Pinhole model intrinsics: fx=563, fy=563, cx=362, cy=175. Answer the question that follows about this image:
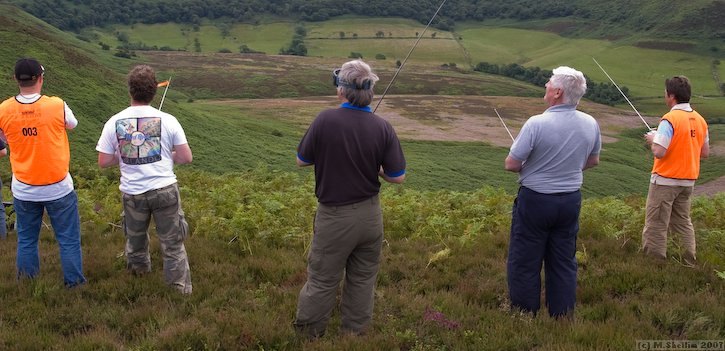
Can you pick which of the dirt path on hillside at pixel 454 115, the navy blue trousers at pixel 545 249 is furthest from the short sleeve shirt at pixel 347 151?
the dirt path on hillside at pixel 454 115

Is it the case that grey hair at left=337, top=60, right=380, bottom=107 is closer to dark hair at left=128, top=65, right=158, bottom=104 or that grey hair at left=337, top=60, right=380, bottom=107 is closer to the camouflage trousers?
dark hair at left=128, top=65, right=158, bottom=104

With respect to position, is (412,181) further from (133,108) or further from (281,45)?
(281,45)

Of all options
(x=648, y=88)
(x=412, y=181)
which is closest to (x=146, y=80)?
(x=412, y=181)

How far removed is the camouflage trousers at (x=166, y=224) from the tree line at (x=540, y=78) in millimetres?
107300

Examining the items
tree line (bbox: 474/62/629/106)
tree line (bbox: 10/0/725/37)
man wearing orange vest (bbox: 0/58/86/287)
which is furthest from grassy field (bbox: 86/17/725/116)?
man wearing orange vest (bbox: 0/58/86/287)

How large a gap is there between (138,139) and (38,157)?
1169mm

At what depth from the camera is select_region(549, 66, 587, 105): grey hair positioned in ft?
19.0

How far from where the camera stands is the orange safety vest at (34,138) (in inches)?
245

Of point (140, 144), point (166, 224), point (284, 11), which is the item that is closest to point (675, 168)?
point (166, 224)

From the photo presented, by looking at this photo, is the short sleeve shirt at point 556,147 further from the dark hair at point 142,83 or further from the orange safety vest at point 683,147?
the dark hair at point 142,83

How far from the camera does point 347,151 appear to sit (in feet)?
17.2

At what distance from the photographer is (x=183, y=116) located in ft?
117

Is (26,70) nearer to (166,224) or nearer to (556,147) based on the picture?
(166,224)

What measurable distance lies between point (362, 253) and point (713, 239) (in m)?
6.33
